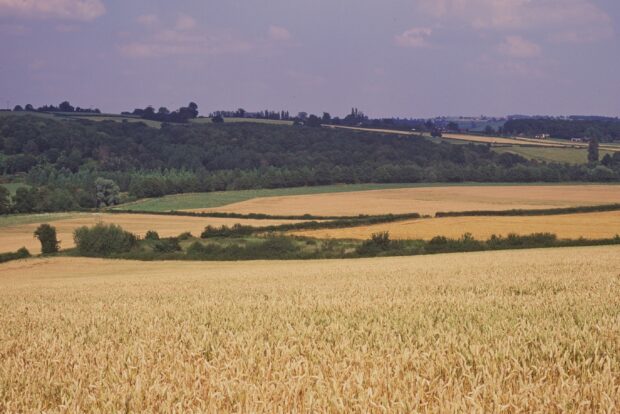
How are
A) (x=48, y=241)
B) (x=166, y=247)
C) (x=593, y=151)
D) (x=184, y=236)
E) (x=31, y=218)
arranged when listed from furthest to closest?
1. (x=593, y=151)
2. (x=31, y=218)
3. (x=184, y=236)
4. (x=48, y=241)
5. (x=166, y=247)

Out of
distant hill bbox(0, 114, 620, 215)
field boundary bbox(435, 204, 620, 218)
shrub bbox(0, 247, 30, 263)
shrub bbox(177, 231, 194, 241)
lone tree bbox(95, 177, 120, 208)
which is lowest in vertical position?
shrub bbox(0, 247, 30, 263)

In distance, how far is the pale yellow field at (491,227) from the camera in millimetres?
57019

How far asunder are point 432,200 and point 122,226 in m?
46.1

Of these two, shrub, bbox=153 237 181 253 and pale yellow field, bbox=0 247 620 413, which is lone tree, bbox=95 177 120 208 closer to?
shrub, bbox=153 237 181 253

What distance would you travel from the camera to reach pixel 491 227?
62219 millimetres

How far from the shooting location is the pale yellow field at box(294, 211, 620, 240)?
57.0 meters

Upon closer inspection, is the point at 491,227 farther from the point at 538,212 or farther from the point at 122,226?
the point at 122,226

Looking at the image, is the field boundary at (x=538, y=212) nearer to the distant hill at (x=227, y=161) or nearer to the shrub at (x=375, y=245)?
the shrub at (x=375, y=245)

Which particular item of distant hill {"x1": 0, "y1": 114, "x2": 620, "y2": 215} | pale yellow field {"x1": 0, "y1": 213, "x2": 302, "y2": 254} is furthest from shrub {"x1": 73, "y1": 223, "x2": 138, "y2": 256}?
distant hill {"x1": 0, "y1": 114, "x2": 620, "y2": 215}

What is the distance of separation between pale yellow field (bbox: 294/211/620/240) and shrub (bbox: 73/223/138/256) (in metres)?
16.2

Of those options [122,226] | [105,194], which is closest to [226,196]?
[105,194]

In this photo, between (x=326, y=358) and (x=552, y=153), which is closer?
(x=326, y=358)

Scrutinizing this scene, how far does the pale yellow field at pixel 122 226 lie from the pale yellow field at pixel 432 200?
1067 cm

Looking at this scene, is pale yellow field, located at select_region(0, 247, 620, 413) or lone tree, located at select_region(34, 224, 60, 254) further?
lone tree, located at select_region(34, 224, 60, 254)
